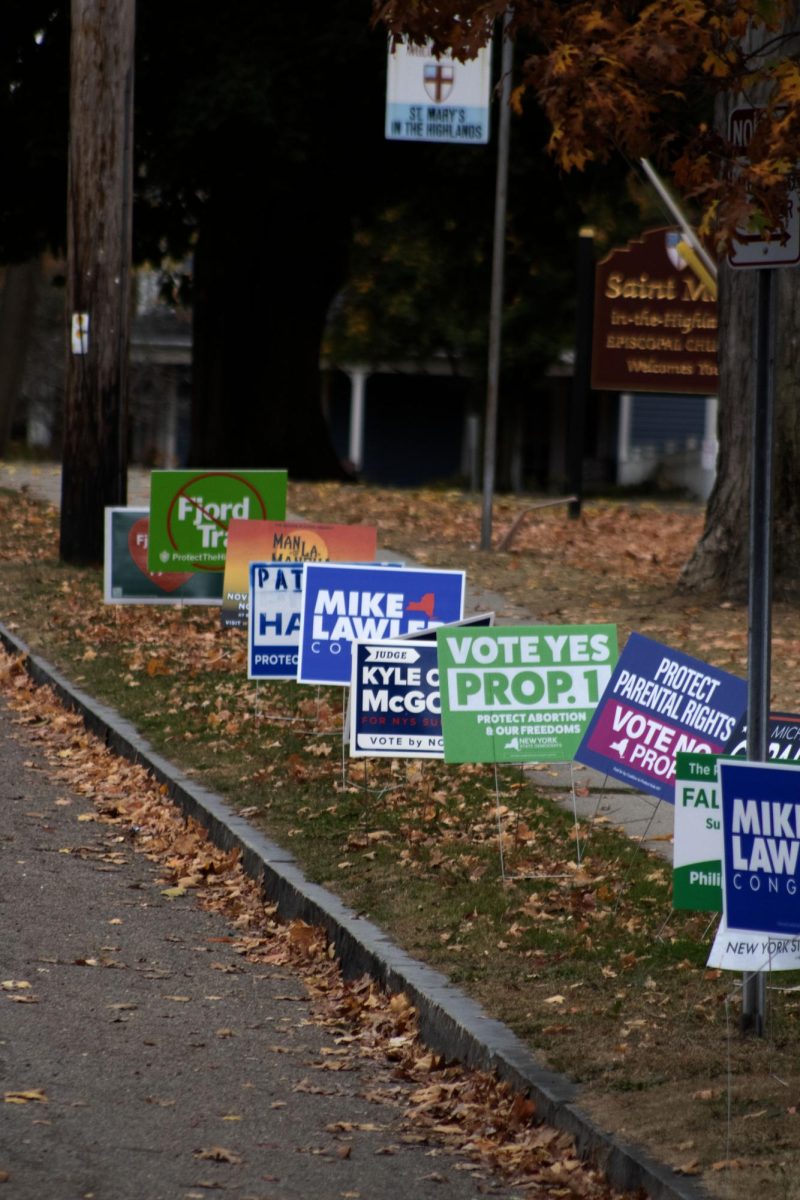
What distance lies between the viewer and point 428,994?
6523mm

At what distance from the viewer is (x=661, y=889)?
7855mm

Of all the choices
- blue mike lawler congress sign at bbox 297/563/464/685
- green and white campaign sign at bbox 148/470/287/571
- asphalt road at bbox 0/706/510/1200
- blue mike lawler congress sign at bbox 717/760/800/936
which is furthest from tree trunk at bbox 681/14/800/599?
blue mike lawler congress sign at bbox 717/760/800/936

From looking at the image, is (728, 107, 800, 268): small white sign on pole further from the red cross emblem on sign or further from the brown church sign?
the brown church sign

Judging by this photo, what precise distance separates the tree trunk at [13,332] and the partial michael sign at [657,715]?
107ft

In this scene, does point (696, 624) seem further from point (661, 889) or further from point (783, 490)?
point (661, 889)

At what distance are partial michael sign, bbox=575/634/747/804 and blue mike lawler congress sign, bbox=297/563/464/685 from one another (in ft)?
7.91

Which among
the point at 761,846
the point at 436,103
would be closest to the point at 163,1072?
the point at 761,846

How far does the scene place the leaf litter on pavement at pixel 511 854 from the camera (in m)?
5.62

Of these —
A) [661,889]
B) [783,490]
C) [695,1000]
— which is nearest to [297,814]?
[661,889]

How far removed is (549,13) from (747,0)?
64 centimetres

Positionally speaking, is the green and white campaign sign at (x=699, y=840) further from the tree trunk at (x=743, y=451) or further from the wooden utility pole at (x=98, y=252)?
the wooden utility pole at (x=98, y=252)

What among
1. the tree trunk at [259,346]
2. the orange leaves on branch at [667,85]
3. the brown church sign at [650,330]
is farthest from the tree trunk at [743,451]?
the tree trunk at [259,346]

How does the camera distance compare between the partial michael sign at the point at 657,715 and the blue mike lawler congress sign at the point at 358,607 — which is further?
the blue mike lawler congress sign at the point at 358,607

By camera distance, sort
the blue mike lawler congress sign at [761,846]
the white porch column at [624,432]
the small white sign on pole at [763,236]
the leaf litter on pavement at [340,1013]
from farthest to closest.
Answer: the white porch column at [624,432]
the small white sign on pole at [763,236]
the blue mike lawler congress sign at [761,846]
the leaf litter on pavement at [340,1013]
